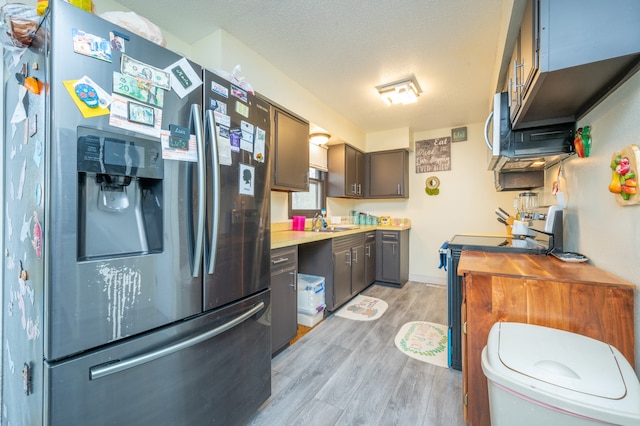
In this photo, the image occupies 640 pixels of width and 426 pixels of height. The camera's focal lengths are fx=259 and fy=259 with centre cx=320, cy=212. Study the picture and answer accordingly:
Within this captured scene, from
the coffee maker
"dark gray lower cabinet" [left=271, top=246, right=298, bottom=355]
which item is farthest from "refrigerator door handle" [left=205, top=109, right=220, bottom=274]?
the coffee maker

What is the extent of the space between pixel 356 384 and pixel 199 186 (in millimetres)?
1592

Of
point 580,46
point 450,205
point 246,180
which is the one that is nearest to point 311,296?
point 246,180

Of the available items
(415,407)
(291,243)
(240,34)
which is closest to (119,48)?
(240,34)

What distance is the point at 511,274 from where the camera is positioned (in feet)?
3.95

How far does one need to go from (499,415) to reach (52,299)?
1.46m

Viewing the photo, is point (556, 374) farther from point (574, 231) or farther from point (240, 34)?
point (240, 34)

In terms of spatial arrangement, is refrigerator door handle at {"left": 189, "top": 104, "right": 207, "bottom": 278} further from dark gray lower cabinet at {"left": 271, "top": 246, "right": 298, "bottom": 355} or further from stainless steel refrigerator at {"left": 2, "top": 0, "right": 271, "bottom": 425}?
dark gray lower cabinet at {"left": 271, "top": 246, "right": 298, "bottom": 355}

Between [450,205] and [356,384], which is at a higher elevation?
[450,205]

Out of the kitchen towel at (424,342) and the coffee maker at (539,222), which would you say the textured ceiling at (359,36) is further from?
the kitchen towel at (424,342)

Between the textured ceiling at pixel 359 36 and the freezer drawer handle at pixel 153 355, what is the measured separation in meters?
1.94

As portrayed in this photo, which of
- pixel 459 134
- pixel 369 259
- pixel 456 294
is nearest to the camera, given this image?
pixel 456 294

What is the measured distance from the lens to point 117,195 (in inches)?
37.5

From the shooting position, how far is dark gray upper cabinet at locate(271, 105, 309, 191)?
8.04ft

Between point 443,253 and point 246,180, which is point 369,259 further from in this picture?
point 246,180
